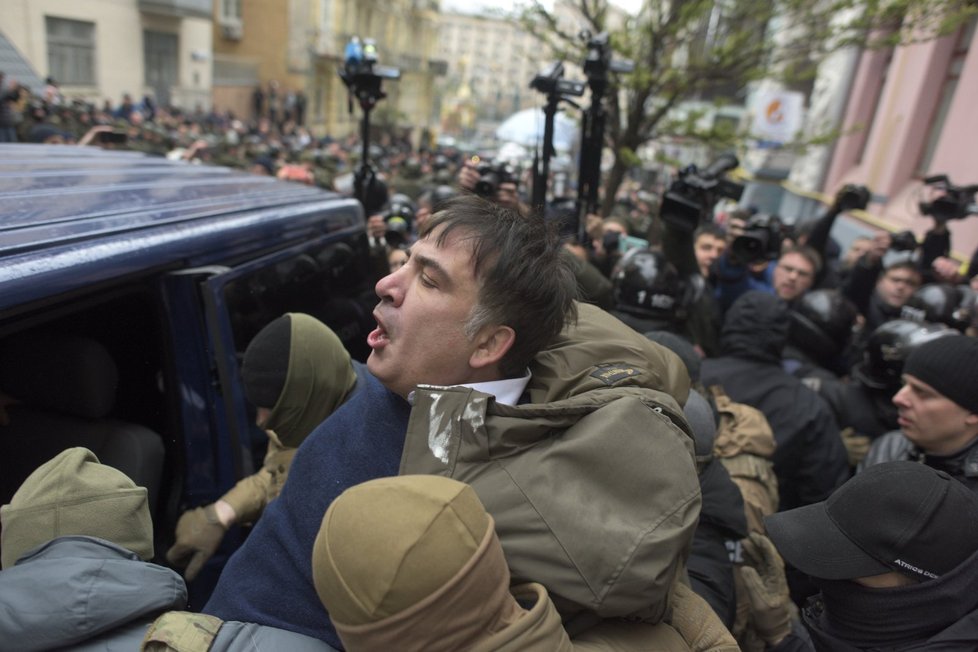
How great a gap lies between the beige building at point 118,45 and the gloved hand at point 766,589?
70.8 ft

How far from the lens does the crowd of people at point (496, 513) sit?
2.85 feet

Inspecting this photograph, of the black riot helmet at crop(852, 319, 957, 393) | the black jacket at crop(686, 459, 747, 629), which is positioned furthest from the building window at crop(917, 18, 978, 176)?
the black jacket at crop(686, 459, 747, 629)

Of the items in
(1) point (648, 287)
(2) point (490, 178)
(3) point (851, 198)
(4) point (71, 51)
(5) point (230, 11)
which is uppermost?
(5) point (230, 11)

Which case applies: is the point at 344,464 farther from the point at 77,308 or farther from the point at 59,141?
the point at 59,141

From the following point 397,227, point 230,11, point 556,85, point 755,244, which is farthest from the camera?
point 230,11

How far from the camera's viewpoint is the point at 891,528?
1390 millimetres

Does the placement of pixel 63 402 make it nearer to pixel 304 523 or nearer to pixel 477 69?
pixel 304 523

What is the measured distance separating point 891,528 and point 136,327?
2023 mm

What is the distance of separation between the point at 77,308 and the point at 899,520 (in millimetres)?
1881

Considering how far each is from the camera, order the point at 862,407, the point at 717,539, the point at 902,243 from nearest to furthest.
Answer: the point at 717,539, the point at 862,407, the point at 902,243

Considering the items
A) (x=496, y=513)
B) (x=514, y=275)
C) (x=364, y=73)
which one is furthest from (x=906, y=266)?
(x=496, y=513)

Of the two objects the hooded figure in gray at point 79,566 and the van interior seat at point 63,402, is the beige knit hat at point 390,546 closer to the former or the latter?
the hooded figure in gray at point 79,566

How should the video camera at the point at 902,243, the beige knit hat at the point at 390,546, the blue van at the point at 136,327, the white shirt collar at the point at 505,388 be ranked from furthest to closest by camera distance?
the video camera at the point at 902,243 < the blue van at the point at 136,327 < the white shirt collar at the point at 505,388 < the beige knit hat at the point at 390,546

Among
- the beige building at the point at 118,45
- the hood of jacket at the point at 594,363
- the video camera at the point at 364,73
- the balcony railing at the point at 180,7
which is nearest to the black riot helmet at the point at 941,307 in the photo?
the hood of jacket at the point at 594,363
